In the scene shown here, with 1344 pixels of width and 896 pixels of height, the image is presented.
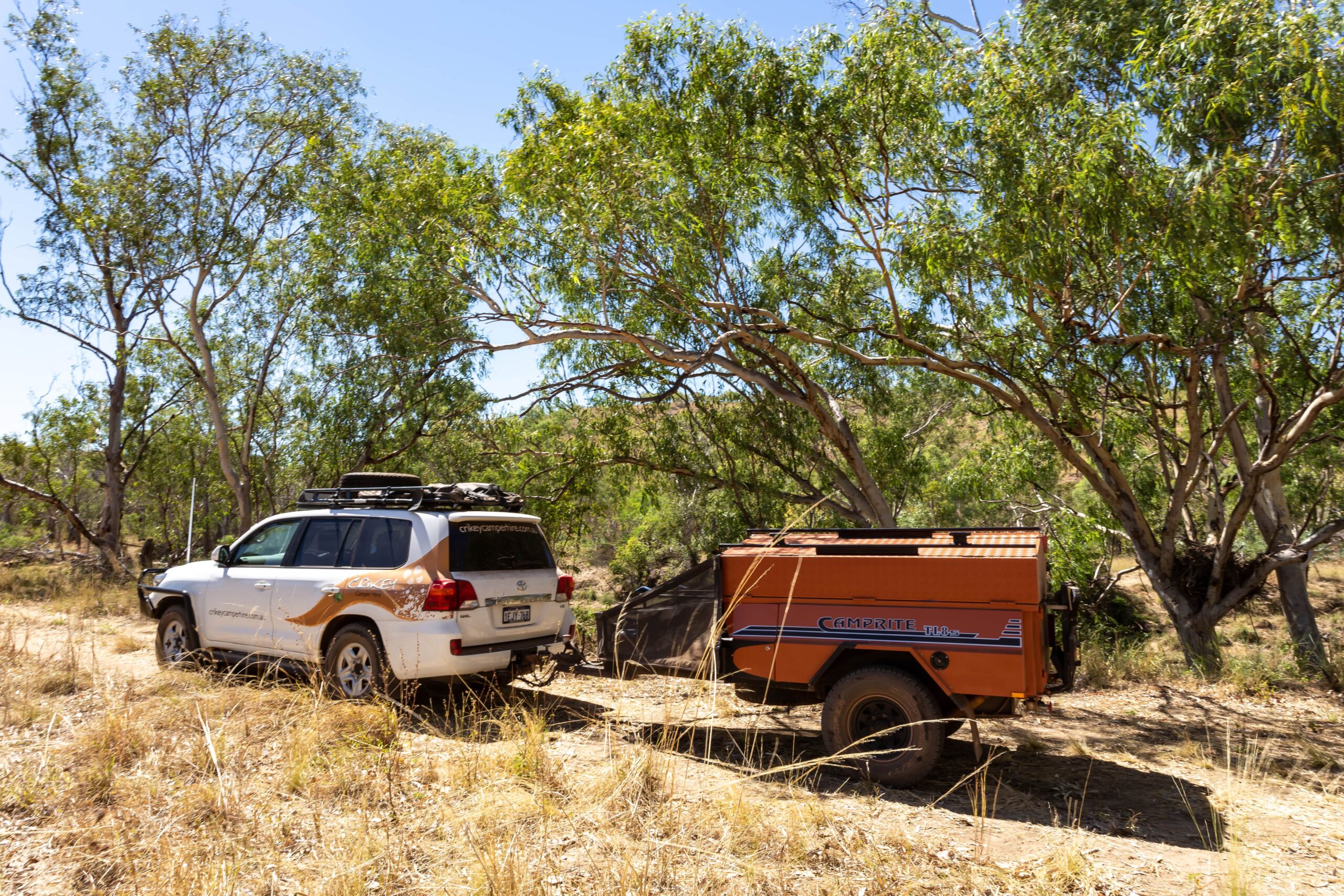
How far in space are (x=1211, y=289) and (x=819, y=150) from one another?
497 centimetres

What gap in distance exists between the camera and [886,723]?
626 centimetres

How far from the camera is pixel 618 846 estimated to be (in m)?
4.32

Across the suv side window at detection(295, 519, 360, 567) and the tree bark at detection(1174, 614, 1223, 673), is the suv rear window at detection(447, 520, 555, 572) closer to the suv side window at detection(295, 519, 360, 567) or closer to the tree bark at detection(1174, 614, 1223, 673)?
the suv side window at detection(295, 519, 360, 567)

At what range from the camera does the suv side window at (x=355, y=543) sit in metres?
7.75

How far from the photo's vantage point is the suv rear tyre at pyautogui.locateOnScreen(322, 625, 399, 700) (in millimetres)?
7426

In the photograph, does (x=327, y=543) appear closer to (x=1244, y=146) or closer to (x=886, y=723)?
(x=886, y=723)

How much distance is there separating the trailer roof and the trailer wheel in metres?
0.85

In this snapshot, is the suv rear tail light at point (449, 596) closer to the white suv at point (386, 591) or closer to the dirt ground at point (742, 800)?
the white suv at point (386, 591)

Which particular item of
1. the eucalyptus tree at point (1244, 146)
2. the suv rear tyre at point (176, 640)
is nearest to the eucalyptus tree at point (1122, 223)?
the eucalyptus tree at point (1244, 146)

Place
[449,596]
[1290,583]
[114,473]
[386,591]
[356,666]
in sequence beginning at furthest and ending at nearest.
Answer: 1. [114,473]
2. [1290,583]
3. [356,666]
4. [386,591]
5. [449,596]

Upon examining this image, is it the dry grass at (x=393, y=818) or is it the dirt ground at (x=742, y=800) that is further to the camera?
the dirt ground at (x=742, y=800)

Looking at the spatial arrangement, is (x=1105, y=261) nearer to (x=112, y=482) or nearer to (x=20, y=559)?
(x=112, y=482)

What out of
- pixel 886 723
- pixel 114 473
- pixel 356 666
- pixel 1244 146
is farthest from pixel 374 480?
pixel 114 473

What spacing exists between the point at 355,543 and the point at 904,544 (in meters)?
4.81
